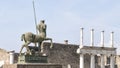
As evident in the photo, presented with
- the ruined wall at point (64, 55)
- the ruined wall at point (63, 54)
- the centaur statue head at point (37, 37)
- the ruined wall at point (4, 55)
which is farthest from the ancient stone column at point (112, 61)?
the centaur statue head at point (37, 37)

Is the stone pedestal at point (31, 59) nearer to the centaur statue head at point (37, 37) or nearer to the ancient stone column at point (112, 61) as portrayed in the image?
the centaur statue head at point (37, 37)

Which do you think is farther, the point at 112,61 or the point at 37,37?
the point at 112,61

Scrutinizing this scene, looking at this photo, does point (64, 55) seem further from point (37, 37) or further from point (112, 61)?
point (37, 37)

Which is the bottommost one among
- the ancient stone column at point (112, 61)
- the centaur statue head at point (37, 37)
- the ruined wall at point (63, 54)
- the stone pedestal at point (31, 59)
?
the ancient stone column at point (112, 61)

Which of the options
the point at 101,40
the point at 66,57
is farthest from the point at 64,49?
the point at 101,40

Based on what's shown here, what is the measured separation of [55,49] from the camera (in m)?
45.6

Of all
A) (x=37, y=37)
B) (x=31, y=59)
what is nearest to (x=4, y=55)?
(x=37, y=37)

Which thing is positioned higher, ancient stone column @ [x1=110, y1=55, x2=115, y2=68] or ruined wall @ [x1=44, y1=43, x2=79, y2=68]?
ruined wall @ [x1=44, y1=43, x2=79, y2=68]

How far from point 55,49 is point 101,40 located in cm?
599

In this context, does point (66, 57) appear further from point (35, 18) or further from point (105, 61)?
point (35, 18)

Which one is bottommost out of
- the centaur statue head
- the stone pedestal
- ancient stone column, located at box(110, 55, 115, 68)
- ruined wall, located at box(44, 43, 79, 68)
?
ancient stone column, located at box(110, 55, 115, 68)

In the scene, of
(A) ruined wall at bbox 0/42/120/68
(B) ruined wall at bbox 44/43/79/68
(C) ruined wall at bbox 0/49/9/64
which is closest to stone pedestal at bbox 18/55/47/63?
(C) ruined wall at bbox 0/49/9/64

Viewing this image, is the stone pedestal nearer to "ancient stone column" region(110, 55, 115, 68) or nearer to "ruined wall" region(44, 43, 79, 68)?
"ruined wall" region(44, 43, 79, 68)

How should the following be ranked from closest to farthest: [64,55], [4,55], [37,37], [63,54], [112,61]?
[37,37], [4,55], [63,54], [64,55], [112,61]
